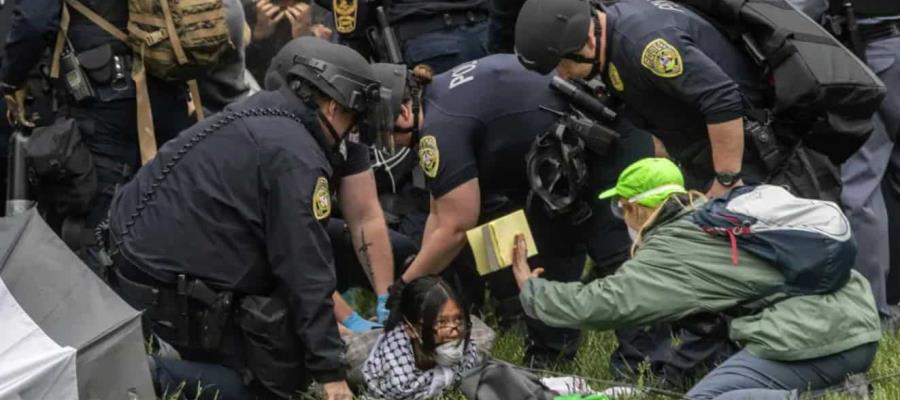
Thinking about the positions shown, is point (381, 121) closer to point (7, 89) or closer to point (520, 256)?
point (520, 256)

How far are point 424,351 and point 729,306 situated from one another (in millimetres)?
1155

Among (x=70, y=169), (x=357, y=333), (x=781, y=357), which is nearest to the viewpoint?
(x=781, y=357)

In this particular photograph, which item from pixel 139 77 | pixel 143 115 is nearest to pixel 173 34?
pixel 139 77

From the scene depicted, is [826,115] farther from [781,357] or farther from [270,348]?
[270,348]

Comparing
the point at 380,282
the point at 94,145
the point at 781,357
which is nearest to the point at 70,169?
the point at 94,145

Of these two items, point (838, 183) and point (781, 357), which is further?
point (838, 183)

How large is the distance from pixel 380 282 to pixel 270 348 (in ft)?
3.00

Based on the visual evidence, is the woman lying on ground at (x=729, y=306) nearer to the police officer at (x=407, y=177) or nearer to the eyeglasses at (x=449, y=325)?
the eyeglasses at (x=449, y=325)

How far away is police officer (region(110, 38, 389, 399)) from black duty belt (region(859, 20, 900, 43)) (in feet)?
7.46

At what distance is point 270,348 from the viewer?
6438 mm

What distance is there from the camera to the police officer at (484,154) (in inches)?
274

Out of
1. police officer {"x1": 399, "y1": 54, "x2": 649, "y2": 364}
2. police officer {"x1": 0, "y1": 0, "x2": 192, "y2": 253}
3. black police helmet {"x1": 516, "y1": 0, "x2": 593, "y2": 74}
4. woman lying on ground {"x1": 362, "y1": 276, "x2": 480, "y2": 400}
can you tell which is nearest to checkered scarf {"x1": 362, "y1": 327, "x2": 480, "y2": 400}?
woman lying on ground {"x1": 362, "y1": 276, "x2": 480, "y2": 400}

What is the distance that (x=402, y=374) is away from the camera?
6.54m

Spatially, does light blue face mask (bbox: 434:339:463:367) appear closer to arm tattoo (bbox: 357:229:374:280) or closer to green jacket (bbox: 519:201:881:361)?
green jacket (bbox: 519:201:881:361)
